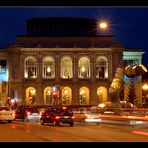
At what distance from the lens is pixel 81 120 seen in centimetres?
5147

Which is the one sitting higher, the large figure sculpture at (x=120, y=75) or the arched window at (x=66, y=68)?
the arched window at (x=66, y=68)

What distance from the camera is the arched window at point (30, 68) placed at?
134000mm

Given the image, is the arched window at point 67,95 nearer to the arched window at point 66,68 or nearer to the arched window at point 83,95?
the arched window at point 83,95

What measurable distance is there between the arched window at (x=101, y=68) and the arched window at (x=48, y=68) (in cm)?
1176

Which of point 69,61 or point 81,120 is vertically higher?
point 69,61

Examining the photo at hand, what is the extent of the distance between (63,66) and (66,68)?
1.07m

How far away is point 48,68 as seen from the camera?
446 feet

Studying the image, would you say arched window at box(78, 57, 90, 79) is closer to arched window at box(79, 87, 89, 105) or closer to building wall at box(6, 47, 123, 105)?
building wall at box(6, 47, 123, 105)

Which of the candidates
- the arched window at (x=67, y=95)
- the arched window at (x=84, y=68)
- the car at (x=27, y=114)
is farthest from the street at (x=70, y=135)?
the arched window at (x=84, y=68)

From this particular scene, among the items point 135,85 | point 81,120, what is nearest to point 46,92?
point 135,85

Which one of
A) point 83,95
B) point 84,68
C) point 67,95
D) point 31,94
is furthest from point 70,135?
point 84,68
